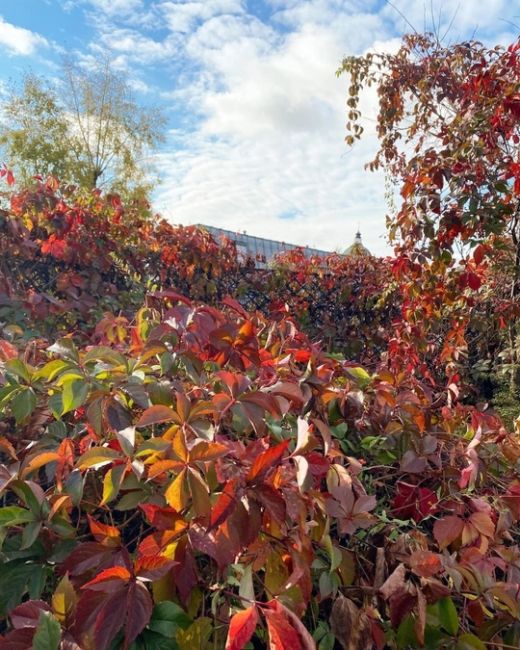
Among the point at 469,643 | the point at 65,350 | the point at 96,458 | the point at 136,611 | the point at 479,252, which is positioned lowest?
the point at 469,643

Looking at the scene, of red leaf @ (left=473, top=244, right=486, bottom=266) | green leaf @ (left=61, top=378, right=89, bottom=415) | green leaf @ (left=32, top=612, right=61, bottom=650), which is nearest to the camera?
green leaf @ (left=32, top=612, right=61, bottom=650)

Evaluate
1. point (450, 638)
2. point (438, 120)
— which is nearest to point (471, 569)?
point (450, 638)

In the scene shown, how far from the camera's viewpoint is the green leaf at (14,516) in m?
0.87

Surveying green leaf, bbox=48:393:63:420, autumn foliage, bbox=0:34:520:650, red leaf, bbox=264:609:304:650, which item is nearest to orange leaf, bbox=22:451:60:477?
autumn foliage, bbox=0:34:520:650

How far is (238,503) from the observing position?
2.60 ft

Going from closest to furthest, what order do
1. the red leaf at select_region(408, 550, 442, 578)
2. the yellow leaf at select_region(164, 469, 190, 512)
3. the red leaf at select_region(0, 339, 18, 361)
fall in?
1. the yellow leaf at select_region(164, 469, 190, 512)
2. the red leaf at select_region(408, 550, 442, 578)
3. the red leaf at select_region(0, 339, 18, 361)

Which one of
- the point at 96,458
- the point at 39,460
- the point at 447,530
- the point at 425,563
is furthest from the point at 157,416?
the point at 447,530

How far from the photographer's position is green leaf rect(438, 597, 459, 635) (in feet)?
2.98

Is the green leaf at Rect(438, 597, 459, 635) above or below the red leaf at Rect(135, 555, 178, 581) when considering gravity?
below

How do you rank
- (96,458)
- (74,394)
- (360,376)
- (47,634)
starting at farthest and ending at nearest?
(360,376), (74,394), (96,458), (47,634)

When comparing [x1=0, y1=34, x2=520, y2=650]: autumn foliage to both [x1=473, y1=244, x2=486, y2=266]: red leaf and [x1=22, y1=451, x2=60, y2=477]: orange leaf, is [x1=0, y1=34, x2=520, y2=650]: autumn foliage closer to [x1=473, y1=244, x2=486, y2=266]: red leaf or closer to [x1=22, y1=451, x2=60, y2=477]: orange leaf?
[x1=22, y1=451, x2=60, y2=477]: orange leaf

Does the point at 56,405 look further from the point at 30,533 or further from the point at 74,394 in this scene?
the point at 30,533

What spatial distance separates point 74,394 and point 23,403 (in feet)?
0.43

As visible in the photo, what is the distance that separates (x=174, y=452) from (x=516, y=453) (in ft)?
3.22
